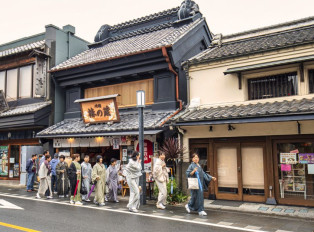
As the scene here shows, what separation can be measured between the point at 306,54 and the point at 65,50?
1411 cm

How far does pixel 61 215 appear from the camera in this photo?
8922mm

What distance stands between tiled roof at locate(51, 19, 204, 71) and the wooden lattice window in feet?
5.31

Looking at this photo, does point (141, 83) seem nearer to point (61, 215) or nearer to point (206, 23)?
point (206, 23)

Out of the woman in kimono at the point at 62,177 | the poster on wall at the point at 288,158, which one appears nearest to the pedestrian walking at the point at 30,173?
the woman in kimono at the point at 62,177

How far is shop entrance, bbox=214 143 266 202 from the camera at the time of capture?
10914 mm

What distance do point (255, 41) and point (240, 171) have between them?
632 cm

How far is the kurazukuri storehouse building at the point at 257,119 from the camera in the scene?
33.1 ft

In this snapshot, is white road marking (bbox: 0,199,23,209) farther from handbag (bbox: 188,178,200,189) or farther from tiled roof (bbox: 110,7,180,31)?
tiled roof (bbox: 110,7,180,31)

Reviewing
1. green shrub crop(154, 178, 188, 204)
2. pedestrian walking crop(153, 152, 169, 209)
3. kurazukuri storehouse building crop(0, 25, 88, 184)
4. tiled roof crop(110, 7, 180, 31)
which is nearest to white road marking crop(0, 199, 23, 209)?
pedestrian walking crop(153, 152, 169, 209)

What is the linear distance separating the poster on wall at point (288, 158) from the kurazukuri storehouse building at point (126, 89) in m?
4.70

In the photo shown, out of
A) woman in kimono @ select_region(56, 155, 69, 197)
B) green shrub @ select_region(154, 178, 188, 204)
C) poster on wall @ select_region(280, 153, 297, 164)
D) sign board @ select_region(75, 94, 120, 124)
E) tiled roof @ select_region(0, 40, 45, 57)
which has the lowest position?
green shrub @ select_region(154, 178, 188, 204)

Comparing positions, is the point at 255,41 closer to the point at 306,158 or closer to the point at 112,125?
the point at 306,158

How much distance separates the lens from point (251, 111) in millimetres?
10258

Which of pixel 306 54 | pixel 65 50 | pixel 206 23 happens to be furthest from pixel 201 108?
pixel 65 50
